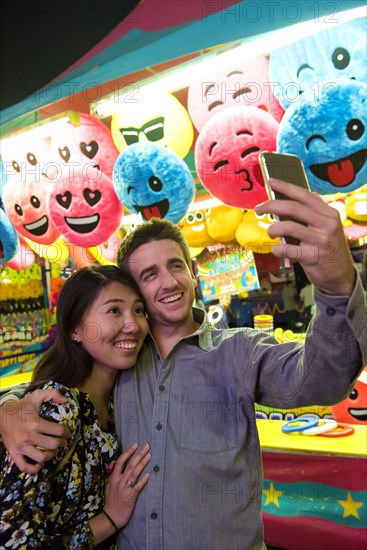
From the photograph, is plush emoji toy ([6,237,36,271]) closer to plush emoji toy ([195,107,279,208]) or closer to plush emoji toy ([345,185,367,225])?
plush emoji toy ([195,107,279,208])

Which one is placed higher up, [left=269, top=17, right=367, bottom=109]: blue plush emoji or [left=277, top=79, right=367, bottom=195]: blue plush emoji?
[left=269, top=17, right=367, bottom=109]: blue plush emoji

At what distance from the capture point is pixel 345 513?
2256 mm

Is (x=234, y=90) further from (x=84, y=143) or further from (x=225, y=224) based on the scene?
(x=225, y=224)

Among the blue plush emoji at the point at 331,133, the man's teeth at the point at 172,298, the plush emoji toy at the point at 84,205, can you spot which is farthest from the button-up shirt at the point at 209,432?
the plush emoji toy at the point at 84,205

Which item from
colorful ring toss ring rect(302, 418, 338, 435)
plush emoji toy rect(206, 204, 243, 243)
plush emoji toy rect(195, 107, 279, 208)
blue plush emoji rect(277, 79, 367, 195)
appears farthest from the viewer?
plush emoji toy rect(206, 204, 243, 243)

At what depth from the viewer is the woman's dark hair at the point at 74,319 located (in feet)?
4.07

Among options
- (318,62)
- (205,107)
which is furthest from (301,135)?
(205,107)

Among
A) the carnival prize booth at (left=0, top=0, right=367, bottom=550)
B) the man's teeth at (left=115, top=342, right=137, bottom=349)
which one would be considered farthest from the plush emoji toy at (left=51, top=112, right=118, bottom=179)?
the man's teeth at (left=115, top=342, right=137, bottom=349)

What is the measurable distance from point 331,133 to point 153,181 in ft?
2.44

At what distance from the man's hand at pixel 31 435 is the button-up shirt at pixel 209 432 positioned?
0.78 feet

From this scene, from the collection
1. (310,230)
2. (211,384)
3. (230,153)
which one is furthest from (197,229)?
(310,230)

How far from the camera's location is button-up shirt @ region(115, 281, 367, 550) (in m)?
1.00

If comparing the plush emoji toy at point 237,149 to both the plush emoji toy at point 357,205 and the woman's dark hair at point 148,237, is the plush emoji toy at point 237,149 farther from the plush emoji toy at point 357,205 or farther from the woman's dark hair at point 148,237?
the plush emoji toy at point 357,205

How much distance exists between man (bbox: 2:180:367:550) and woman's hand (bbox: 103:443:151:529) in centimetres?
2
